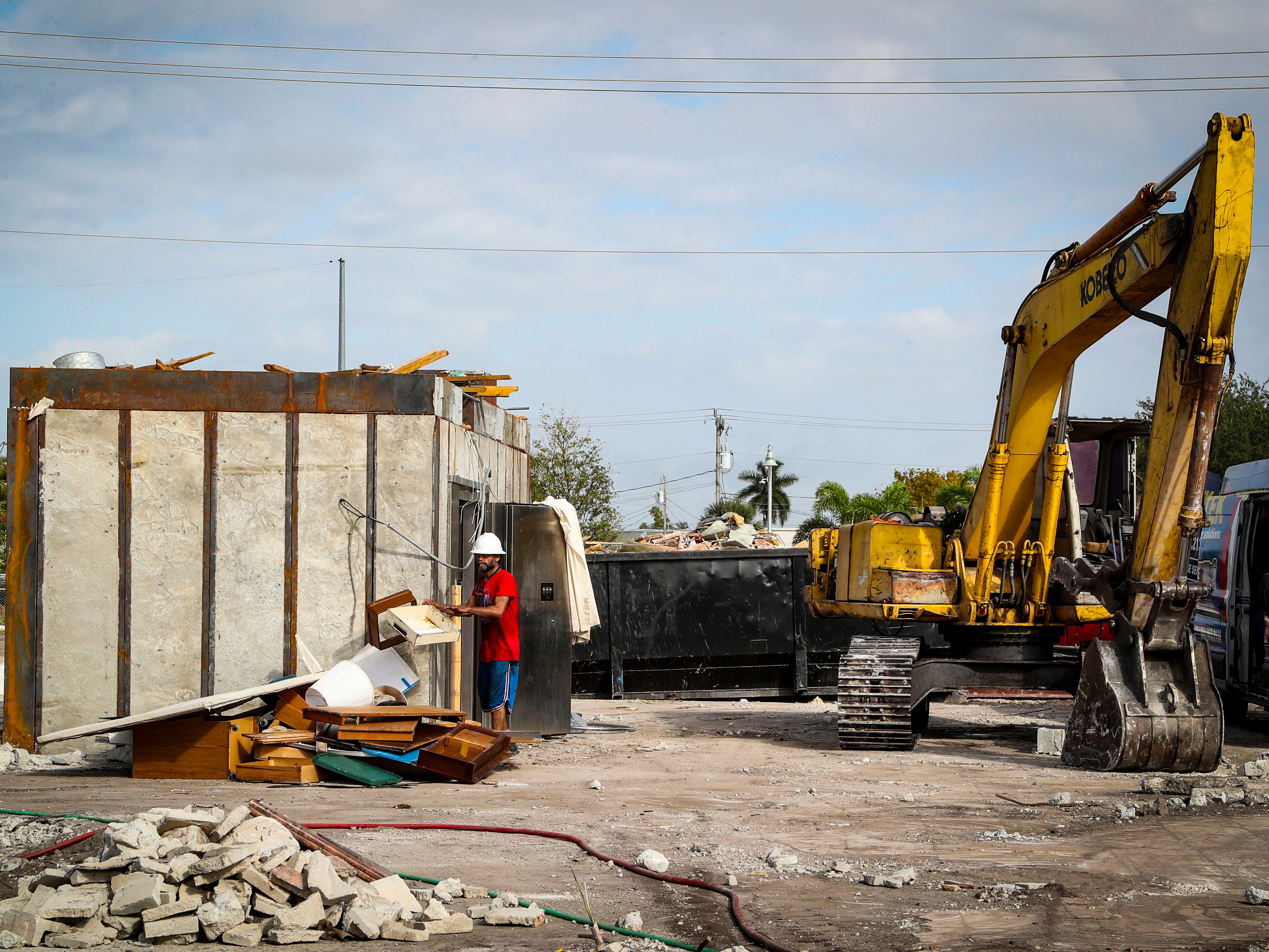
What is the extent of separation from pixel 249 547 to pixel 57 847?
158 inches

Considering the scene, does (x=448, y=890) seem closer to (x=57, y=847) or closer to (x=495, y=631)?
(x=57, y=847)

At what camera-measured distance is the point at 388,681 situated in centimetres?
932

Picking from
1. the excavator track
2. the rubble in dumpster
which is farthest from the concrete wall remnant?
the rubble in dumpster

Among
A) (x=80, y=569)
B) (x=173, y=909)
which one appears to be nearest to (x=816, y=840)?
(x=173, y=909)

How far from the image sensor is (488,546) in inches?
395

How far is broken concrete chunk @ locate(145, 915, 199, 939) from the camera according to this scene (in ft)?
14.5

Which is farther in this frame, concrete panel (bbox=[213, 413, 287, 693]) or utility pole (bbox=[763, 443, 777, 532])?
utility pole (bbox=[763, 443, 777, 532])

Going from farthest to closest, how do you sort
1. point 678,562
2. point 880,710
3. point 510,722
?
1. point 678,562
2. point 510,722
3. point 880,710

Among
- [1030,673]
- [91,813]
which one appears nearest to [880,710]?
[1030,673]

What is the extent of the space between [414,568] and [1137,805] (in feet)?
A: 18.4

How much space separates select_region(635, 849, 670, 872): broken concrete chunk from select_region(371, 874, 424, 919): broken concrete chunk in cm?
121

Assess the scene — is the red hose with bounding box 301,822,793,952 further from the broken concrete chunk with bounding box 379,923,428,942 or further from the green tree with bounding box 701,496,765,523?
the green tree with bounding box 701,496,765,523

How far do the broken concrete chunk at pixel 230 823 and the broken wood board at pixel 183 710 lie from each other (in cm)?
313

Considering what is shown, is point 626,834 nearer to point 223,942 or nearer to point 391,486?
point 223,942
